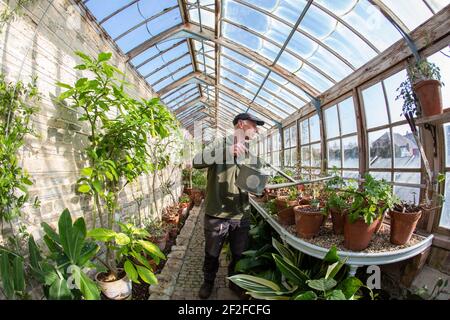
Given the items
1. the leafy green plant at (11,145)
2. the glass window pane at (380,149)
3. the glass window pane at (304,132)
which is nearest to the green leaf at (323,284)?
the leafy green plant at (11,145)

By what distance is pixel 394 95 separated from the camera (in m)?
2.82

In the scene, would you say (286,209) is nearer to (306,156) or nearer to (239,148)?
(239,148)

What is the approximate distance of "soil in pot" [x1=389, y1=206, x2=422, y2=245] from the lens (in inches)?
71.1

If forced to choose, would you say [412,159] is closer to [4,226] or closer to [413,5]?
[413,5]

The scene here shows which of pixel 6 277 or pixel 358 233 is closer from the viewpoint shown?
pixel 6 277

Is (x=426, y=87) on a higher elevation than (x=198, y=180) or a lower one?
higher

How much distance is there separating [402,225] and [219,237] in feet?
5.10

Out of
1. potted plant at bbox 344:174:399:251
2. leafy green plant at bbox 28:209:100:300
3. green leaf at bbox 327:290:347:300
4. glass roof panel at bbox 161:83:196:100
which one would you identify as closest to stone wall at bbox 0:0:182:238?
leafy green plant at bbox 28:209:100:300

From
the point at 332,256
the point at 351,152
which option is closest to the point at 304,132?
the point at 351,152

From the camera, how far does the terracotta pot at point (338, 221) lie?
1975 mm

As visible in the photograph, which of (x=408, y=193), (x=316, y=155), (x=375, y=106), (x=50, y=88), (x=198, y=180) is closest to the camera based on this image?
(x=50, y=88)

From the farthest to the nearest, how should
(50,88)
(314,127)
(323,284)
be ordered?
(314,127)
(50,88)
(323,284)

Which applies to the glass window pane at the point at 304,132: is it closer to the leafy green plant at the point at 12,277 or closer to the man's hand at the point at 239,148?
the man's hand at the point at 239,148
